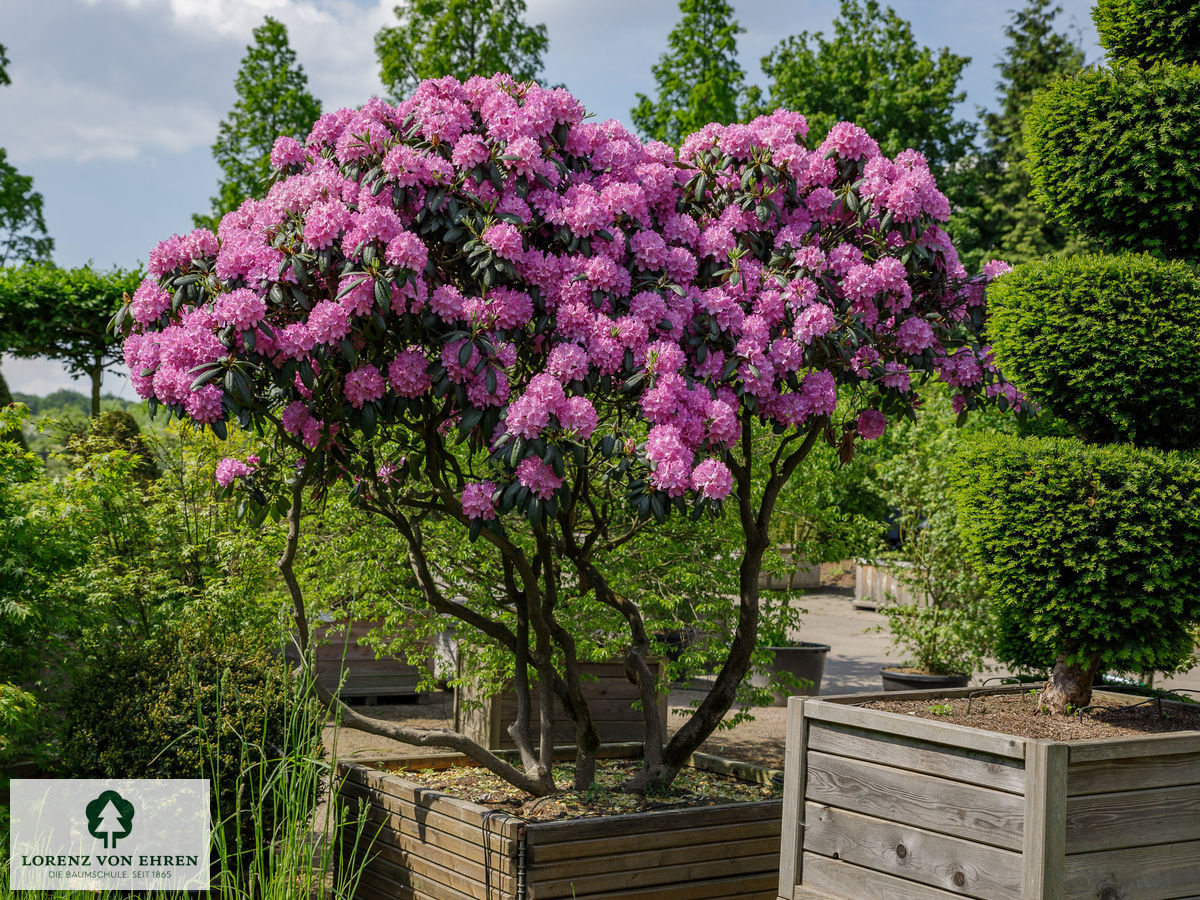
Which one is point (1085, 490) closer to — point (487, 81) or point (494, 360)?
point (494, 360)

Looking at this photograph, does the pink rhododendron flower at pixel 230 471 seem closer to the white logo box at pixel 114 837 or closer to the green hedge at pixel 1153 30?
the white logo box at pixel 114 837

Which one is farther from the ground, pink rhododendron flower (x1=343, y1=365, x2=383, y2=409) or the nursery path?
pink rhododendron flower (x1=343, y1=365, x2=383, y2=409)

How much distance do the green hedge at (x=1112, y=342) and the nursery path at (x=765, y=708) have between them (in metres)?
2.30

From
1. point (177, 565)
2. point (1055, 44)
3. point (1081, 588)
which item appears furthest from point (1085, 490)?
point (1055, 44)

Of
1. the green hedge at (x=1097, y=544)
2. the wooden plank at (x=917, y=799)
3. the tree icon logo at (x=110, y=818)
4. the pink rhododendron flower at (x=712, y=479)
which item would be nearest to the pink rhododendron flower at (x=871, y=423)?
the green hedge at (x=1097, y=544)

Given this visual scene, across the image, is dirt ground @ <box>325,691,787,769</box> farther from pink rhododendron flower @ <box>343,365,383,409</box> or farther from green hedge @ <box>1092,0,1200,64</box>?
green hedge @ <box>1092,0,1200,64</box>

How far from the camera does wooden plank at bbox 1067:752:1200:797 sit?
103 inches

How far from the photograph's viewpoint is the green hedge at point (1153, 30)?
381 cm

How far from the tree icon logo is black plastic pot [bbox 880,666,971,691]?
19.3 feet

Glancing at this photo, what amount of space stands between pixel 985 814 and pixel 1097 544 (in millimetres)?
889

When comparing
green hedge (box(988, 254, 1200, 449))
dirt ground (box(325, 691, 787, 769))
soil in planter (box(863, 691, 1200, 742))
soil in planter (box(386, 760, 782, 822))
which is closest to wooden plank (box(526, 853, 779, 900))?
soil in planter (box(386, 760, 782, 822))

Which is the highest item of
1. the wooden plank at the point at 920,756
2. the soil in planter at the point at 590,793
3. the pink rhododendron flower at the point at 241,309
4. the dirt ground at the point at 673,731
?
the pink rhododendron flower at the point at 241,309

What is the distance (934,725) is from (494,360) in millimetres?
1609

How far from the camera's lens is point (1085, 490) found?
3150mm
